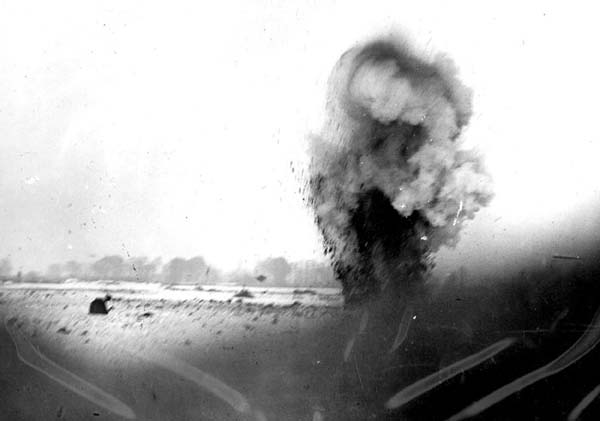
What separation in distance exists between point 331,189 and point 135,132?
77 cm

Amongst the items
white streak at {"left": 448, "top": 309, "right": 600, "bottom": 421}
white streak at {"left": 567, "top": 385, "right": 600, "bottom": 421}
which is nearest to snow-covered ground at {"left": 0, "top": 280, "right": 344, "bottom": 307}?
white streak at {"left": 448, "top": 309, "right": 600, "bottom": 421}

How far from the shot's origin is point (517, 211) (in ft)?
6.30

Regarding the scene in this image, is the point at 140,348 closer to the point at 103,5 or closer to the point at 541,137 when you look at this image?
the point at 103,5

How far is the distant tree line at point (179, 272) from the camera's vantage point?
193cm

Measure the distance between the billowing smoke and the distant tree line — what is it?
0.12m

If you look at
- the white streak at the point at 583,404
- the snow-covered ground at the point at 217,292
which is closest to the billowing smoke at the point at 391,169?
the snow-covered ground at the point at 217,292

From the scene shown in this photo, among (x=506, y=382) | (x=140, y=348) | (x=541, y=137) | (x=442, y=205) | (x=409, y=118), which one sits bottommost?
(x=140, y=348)

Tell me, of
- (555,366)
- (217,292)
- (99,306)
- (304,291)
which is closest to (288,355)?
(304,291)

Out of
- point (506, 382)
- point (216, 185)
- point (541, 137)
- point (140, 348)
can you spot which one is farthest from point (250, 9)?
point (506, 382)

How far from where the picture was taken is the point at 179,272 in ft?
6.36

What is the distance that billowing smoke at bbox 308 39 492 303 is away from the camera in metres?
1.87

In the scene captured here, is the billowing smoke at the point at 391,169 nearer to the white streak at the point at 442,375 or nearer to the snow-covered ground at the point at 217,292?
the snow-covered ground at the point at 217,292

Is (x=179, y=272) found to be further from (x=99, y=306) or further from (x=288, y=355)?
(x=288, y=355)

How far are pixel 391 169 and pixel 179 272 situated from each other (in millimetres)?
899
